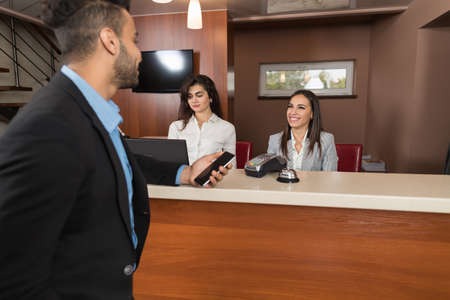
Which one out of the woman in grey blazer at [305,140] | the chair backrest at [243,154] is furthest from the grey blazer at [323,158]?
the chair backrest at [243,154]

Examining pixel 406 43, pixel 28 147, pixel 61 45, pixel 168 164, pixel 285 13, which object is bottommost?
pixel 168 164

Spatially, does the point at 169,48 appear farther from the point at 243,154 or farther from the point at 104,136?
the point at 104,136

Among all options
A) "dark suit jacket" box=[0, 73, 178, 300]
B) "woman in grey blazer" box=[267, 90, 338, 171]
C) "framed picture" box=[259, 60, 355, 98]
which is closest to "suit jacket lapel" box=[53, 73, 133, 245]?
"dark suit jacket" box=[0, 73, 178, 300]

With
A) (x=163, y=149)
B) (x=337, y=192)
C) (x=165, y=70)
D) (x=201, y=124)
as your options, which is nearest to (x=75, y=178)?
(x=163, y=149)

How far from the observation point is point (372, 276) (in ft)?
3.79

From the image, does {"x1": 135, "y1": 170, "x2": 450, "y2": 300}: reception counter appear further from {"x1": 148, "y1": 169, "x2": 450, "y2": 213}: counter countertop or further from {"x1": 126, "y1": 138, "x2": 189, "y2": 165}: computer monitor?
{"x1": 126, "y1": 138, "x2": 189, "y2": 165}: computer monitor

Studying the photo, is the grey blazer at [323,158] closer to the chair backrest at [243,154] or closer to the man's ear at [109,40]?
the chair backrest at [243,154]

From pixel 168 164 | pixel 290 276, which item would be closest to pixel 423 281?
pixel 290 276

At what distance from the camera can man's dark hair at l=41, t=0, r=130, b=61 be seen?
0.67m

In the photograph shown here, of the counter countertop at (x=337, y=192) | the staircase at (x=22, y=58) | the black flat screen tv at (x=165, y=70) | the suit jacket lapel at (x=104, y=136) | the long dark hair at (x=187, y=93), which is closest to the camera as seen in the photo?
the suit jacket lapel at (x=104, y=136)

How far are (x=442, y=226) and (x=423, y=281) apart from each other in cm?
23

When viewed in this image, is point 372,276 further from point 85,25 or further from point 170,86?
point 170,86

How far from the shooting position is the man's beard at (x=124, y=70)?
727 mm

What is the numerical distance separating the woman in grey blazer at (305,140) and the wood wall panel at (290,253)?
102 cm
